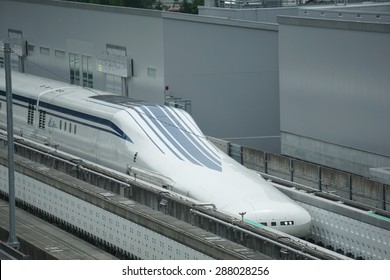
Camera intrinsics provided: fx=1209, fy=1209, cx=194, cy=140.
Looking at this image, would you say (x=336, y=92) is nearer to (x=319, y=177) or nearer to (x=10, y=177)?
(x=319, y=177)

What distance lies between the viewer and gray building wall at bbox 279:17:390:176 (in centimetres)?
3616

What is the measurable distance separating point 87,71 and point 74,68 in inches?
65.1

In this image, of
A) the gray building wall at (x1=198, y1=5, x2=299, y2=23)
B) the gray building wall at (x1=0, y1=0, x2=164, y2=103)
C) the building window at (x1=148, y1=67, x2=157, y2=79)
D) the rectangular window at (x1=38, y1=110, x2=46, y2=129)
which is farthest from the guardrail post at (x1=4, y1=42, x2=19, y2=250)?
the gray building wall at (x1=198, y1=5, x2=299, y2=23)

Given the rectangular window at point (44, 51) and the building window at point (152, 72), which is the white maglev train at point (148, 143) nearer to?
the building window at point (152, 72)

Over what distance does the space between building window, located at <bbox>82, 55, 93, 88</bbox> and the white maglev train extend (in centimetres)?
420

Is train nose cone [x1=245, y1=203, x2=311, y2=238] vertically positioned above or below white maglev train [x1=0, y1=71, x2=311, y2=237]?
below

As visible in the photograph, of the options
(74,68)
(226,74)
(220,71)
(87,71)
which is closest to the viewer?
(226,74)

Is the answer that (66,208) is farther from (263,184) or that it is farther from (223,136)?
(223,136)

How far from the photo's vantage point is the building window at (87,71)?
53.4 m

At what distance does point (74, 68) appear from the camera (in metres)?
55.5

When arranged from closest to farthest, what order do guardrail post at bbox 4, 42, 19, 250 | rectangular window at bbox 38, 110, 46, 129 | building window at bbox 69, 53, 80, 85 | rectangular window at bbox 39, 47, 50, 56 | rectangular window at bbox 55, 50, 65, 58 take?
1. guardrail post at bbox 4, 42, 19, 250
2. rectangular window at bbox 38, 110, 46, 129
3. building window at bbox 69, 53, 80, 85
4. rectangular window at bbox 55, 50, 65, 58
5. rectangular window at bbox 39, 47, 50, 56

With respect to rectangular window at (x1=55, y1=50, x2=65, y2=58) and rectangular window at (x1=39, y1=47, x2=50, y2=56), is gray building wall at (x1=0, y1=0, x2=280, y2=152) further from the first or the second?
rectangular window at (x1=39, y1=47, x2=50, y2=56)

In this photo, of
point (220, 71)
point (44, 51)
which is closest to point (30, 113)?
point (220, 71)

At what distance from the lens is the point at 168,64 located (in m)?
47.1
